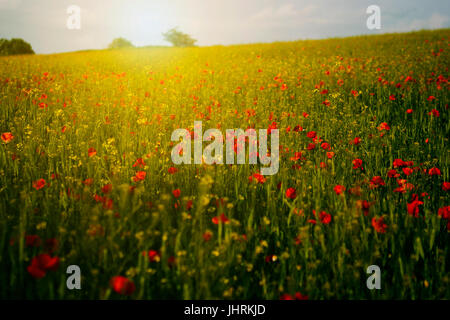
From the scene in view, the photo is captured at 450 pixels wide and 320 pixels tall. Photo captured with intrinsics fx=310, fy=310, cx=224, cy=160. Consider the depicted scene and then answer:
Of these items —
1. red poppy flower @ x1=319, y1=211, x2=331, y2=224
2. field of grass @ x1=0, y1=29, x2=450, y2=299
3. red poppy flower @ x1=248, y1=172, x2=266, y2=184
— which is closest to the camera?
field of grass @ x1=0, y1=29, x2=450, y2=299

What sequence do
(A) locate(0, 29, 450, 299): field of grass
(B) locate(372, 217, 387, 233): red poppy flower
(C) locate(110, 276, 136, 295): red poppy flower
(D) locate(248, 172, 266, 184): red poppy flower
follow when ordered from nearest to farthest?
(C) locate(110, 276, 136, 295): red poppy flower, (A) locate(0, 29, 450, 299): field of grass, (B) locate(372, 217, 387, 233): red poppy flower, (D) locate(248, 172, 266, 184): red poppy flower

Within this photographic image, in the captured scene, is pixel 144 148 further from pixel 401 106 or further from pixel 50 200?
pixel 401 106

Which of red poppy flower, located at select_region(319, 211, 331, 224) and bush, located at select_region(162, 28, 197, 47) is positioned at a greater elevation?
bush, located at select_region(162, 28, 197, 47)

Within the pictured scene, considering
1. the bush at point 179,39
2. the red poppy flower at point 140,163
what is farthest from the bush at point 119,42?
the red poppy flower at point 140,163

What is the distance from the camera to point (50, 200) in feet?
7.48

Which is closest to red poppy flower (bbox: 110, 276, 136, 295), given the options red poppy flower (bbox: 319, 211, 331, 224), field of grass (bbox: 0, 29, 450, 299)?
field of grass (bbox: 0, 29, 450, 299)

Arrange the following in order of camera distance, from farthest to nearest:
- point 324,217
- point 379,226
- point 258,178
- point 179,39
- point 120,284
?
point 179,39
point 258,178
point 324,217
point 379,226
point 120,284

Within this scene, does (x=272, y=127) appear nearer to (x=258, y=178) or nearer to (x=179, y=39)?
(x=258, y=178)

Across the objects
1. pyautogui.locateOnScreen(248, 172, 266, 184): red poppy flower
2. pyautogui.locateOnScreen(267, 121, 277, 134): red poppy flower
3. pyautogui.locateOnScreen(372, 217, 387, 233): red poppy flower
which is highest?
pyautogui.locateOnScreen(267, 121, 277, 134): red poppy flower

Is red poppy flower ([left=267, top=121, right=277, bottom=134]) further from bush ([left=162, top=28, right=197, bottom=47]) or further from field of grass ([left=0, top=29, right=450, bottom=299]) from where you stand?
bush ([left=162, top=28, right=197, bottom=47])

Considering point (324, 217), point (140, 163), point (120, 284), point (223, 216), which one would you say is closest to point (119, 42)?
point (140, 163)

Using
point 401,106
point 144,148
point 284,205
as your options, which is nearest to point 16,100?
point 144,148

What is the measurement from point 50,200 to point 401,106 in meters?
5.07

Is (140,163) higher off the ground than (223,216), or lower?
higher
